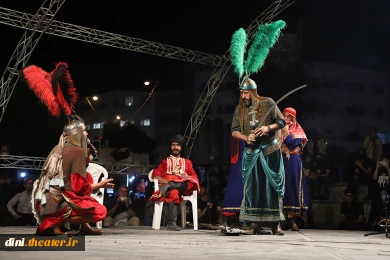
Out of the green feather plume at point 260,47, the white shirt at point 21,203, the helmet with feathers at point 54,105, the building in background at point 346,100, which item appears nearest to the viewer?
the helmet with feathers at point 54,105

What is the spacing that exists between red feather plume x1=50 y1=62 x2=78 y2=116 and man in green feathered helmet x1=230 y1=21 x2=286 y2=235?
1922 mm

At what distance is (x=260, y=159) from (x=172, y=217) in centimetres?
175

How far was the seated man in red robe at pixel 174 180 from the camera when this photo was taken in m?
7.96

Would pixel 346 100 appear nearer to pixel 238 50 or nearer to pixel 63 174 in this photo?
pixel 238 50

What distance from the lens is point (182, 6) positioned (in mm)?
16234

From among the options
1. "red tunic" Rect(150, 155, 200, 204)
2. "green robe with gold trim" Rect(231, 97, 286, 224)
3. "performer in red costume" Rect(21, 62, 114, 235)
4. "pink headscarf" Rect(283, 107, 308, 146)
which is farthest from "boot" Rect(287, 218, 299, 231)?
"performer in red costume" Rect(21, 62, 114, 235)

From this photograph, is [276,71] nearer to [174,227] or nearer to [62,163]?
[174,227]

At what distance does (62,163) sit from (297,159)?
11.2 ft

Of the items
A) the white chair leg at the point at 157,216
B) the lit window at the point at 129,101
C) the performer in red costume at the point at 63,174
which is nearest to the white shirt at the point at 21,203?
the white chair leg at the point at 157,216

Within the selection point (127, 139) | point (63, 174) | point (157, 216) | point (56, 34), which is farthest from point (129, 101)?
point (63, 174)

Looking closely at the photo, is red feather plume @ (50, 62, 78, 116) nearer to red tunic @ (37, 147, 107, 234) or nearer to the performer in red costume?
the performer in red costume

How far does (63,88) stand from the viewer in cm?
599

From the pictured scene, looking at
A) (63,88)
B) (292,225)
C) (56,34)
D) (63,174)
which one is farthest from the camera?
(56,34)

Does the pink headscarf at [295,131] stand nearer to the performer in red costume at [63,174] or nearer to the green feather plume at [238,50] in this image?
the green feather plume at [238,50]
